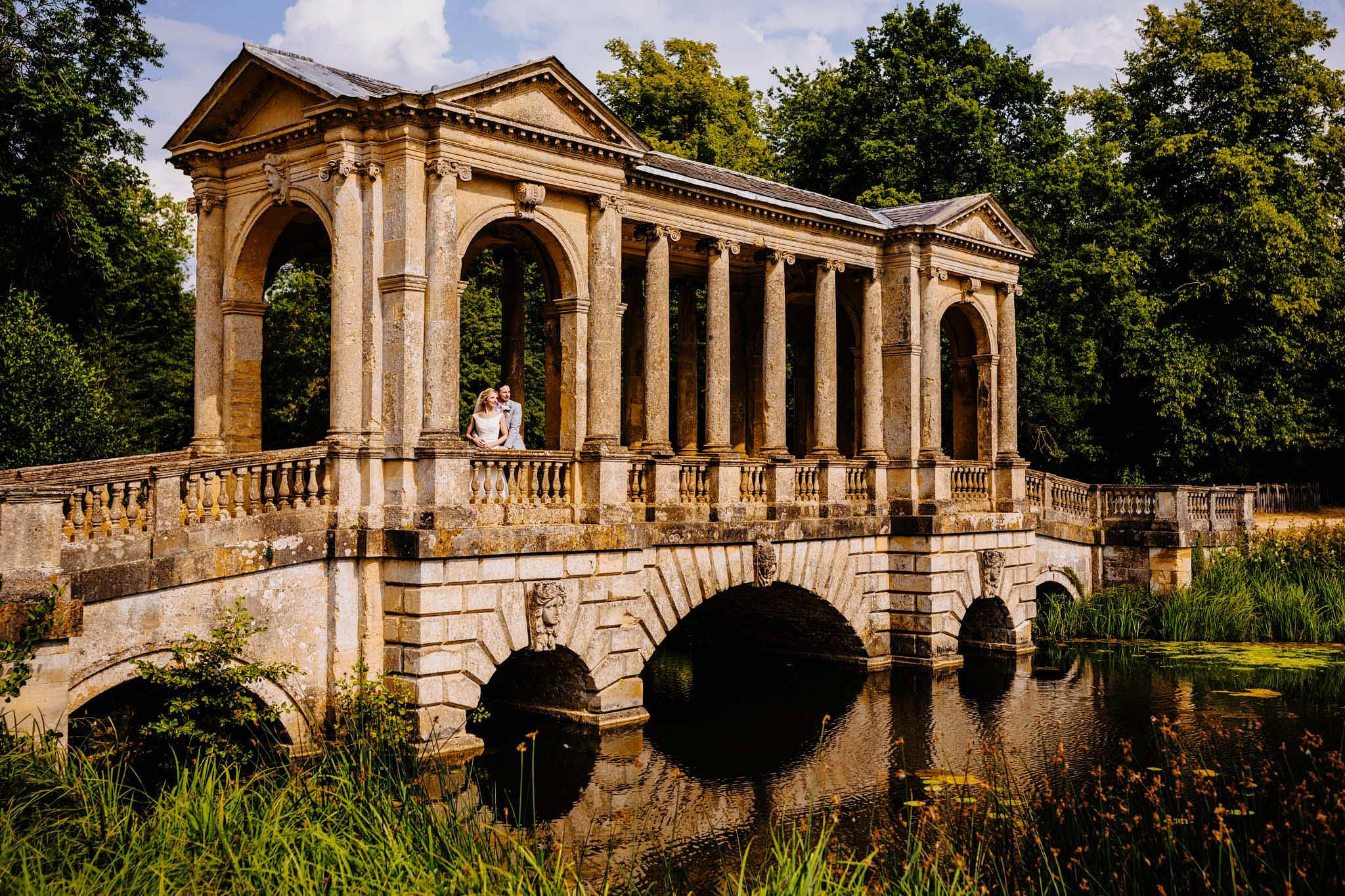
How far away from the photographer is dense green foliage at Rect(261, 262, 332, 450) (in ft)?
89.1

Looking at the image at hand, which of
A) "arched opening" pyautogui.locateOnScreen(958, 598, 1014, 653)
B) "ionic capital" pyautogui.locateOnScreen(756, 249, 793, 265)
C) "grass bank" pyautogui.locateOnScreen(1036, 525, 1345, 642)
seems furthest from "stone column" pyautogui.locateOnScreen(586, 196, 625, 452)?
"grass bank" pyautogui.locateOnScreen(1036, 525, 1345, 642)

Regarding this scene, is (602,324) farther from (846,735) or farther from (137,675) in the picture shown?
(137,675)

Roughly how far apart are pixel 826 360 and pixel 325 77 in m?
8.68

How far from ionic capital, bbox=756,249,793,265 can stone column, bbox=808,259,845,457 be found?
30.0 inches

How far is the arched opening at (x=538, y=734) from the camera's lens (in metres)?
12.4

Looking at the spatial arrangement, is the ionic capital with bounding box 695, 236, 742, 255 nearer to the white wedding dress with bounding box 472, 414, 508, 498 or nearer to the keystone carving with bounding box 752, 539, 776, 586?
the keystone carving with bounding box 752, 539, 776, 586

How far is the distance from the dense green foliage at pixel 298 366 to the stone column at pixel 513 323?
32.8ft

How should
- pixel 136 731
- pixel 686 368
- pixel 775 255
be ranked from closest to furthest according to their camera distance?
pixel 136 731 → pixel 775 255 → pixel 686 368

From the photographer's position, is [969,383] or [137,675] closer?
[137,675]

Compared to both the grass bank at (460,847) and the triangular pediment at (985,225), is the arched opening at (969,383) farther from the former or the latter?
the grass bank at (460,847)

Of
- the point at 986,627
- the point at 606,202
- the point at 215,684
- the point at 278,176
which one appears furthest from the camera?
the point at 986,627

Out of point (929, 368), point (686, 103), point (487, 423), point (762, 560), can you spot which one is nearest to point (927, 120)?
point (686, 103)

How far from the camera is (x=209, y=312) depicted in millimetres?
15102

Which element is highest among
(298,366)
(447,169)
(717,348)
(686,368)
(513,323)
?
(447,169)
